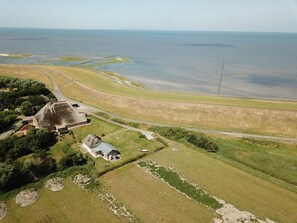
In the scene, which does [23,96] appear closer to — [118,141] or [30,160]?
[118,141]

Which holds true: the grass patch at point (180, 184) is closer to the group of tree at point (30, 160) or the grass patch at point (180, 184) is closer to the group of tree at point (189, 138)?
the group of tree at point (189, 138)

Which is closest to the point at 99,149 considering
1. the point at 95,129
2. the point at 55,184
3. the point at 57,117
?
the point at 55,184

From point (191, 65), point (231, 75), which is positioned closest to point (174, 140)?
point (231, 75)

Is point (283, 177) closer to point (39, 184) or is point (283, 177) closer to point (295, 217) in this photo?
point (295, 217)

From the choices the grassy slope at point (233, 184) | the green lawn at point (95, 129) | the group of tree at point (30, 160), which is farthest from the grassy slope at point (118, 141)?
the grassy slope at point (233, 184)

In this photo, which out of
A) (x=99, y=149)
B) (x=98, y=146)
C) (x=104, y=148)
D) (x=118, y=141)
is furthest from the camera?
(x=118, y=141)

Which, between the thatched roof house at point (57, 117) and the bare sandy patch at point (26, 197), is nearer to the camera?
the bare sandy patch at point (26, 197)

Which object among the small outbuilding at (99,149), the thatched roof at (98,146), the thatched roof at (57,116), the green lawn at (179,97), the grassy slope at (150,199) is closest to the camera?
the grassy slope at (150,199)
